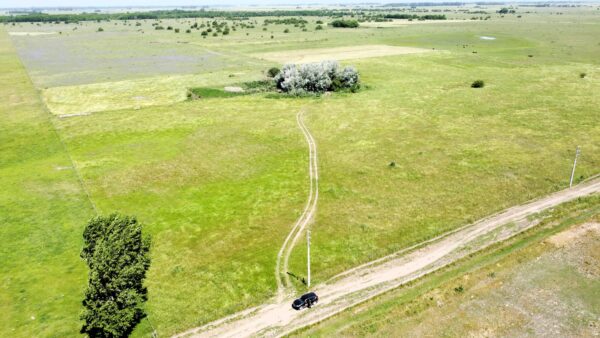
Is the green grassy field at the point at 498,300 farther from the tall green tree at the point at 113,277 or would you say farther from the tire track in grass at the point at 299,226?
the tall green tree at the point at 113,277

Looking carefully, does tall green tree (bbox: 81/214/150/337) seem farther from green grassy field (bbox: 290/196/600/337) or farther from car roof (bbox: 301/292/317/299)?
green grassy field (bbox: 290/196/600/337)

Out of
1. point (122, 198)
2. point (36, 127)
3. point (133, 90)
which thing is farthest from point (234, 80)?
point (122, 198)

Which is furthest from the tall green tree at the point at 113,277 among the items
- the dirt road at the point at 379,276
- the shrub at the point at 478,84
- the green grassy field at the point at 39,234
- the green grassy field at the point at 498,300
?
Result: the shrub at the point at 478,84

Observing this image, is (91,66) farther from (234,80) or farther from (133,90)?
(234,80)

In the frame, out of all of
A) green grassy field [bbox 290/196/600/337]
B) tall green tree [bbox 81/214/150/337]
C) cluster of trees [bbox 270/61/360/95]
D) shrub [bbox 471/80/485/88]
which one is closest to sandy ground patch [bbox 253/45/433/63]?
cluster of trees [bbox 270/61/360/95]

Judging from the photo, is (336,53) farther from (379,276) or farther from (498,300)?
(498,300)
